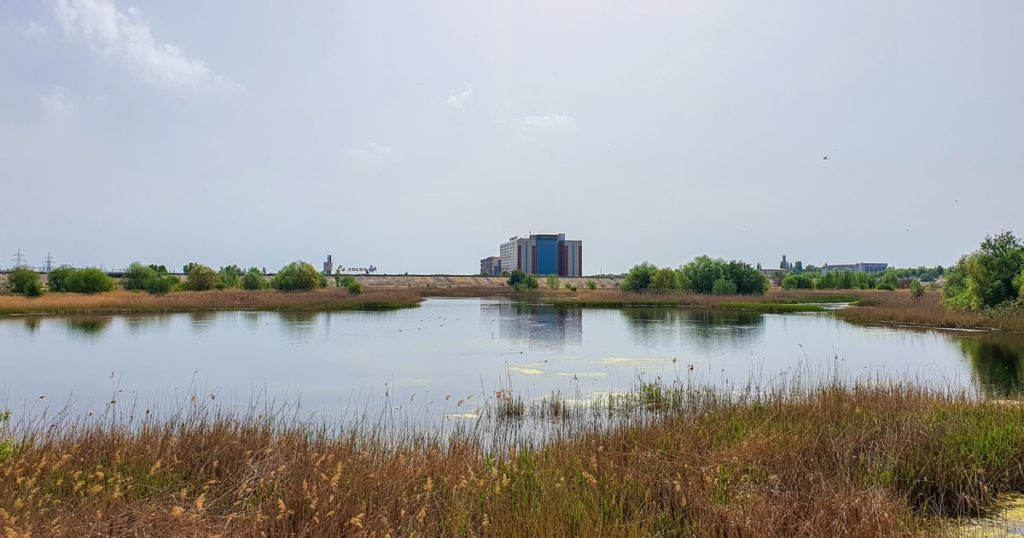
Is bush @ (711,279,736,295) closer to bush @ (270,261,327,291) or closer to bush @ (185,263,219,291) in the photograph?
bush @ (270,261,327,291)

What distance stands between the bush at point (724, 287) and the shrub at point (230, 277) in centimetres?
5850

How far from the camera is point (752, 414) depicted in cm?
934

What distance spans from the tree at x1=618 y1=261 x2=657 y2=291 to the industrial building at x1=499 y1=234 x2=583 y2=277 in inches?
4269

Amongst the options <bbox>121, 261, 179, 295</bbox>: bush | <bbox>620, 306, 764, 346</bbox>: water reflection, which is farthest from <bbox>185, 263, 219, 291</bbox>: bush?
<bbox>620, 306, 764, 346</bbox>: water reflection

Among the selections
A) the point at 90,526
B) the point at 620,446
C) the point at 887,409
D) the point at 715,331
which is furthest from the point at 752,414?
the point at 715,331

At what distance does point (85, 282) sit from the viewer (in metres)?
58.1

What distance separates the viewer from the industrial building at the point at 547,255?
627 feet

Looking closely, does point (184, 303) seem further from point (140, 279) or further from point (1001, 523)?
point (1001, 523)

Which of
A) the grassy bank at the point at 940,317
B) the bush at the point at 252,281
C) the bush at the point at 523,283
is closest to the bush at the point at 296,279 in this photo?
the bush at the point at 252,281

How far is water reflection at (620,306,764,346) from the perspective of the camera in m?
27.6

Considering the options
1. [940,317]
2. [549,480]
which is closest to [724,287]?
[940,317]

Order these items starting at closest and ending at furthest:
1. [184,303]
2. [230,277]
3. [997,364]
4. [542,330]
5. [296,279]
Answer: [997,364] → [542,330] → [184,303] → [296,279] → [230,277]

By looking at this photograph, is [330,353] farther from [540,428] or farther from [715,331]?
[715,331]

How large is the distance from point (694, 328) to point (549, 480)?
28.8 m
